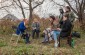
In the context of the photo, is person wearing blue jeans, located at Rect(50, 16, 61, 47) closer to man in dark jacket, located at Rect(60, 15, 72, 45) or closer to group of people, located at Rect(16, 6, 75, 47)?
group of people, located at Rect(16, 6, 75, 47)

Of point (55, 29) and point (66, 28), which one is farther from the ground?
point (66, 28)

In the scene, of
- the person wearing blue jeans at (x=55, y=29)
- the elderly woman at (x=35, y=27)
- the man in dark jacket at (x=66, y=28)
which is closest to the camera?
the man in dark jacket at (x=66, y=28)

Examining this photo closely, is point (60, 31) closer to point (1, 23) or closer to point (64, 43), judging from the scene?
point (64, 43)

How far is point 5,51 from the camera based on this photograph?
1145 centimetres

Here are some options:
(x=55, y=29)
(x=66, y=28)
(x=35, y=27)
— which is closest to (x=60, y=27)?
(x=55, y=29)

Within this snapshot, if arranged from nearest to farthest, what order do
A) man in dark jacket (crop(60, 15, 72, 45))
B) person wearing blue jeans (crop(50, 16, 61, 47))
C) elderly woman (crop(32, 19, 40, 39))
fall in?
man in dark jacket (crop(60, 15, 72, 45))
person wearing blue jeans (crop(50, 16, 61, 47))
elderly woman (crop(32, 19, 40, 39))

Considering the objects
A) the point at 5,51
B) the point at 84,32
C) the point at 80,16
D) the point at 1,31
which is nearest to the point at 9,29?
the point at 1,31

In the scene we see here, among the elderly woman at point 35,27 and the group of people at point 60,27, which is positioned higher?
the group of people at point 60,27

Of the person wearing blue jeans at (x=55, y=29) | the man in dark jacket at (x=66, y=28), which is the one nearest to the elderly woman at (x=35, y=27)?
the person wearing blue jeans at (x=55, y=29)

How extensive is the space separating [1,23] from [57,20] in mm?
8271

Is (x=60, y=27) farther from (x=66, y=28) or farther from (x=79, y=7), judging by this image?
(x=79, y=7)

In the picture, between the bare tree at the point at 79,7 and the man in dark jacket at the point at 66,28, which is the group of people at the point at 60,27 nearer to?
the man in dark jacket at the point at 66,28

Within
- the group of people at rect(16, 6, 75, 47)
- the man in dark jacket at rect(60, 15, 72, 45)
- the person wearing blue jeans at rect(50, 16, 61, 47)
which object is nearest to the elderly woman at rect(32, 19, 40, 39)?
the group of people at rect(16, 6, 75, 47)

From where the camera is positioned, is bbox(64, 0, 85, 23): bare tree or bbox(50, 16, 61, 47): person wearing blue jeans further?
bbox(64, 0, 85, 23): bare tree
